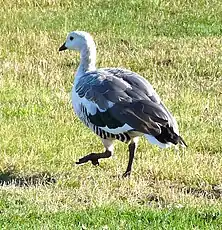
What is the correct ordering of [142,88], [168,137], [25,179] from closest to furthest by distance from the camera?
1. [168,137]
2. [25,179]
3. [142,88]

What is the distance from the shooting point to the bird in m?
7.51

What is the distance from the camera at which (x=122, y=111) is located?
7.71m

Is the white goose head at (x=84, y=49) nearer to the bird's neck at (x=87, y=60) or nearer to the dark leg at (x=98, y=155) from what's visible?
the bird's neck at (x=87, y=60)

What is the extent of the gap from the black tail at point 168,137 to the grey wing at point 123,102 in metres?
0.05

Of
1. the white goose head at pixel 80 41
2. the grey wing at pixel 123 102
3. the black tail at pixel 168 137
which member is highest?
the white goose head at pixel 80 41

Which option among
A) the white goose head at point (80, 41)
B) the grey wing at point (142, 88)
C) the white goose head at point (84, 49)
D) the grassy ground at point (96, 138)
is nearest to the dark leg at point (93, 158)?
the grassy ground at point (96, 138)

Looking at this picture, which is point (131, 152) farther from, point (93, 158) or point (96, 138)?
point (96, 138)

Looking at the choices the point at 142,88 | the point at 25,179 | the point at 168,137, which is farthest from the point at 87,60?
the point at 168,137

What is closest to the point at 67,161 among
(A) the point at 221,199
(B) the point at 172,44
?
(A) the point at 221,199

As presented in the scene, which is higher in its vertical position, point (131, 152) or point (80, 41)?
point (80, 41)

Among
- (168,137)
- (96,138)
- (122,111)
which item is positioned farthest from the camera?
(96,138)

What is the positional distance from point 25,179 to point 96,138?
5.88 ft

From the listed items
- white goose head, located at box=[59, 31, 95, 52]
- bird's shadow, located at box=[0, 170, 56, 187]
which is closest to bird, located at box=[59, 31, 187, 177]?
bird's shadow, located at box=[0, 170, 56, 187]

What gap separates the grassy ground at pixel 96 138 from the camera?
6480 millimetres
